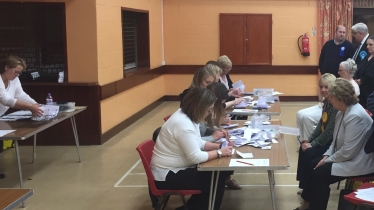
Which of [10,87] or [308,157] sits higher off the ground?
[10,87]

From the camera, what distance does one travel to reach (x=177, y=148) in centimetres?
322

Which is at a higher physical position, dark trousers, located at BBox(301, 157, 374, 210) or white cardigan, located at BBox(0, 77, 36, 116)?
white cardigan, located at BBox(0, 77, 36, 116)

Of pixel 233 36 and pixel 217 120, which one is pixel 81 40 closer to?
pixel 217 120

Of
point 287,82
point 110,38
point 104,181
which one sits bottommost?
point 104,181

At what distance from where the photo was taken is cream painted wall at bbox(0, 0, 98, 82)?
20.6 feet

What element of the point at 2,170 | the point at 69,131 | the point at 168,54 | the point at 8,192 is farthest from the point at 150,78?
the point at 8,192

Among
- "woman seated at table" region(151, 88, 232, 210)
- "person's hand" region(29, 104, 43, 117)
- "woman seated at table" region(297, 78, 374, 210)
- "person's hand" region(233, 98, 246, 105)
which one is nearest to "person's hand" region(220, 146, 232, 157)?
"woman seated at table" region(151, 88, 232, 210)

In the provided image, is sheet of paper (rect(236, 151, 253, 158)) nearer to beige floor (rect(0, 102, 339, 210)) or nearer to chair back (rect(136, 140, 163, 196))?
chair back (rect(136, 140, 163, 196))

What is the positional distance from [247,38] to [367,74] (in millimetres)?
4564

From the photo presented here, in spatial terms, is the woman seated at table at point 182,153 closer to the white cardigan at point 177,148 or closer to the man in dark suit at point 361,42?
the white cardigan at point 177,148

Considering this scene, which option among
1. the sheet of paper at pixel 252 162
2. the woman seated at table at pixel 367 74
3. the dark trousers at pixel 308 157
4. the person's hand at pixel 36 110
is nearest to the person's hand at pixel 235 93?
the woman seated at table at pixel 367 74

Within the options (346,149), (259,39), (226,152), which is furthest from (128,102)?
(346,149)

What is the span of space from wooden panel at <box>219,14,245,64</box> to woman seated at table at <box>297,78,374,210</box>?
662 cm

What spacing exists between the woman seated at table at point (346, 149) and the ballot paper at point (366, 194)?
47cm
